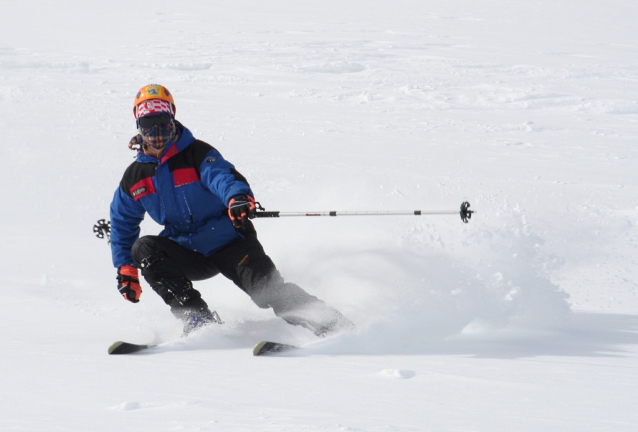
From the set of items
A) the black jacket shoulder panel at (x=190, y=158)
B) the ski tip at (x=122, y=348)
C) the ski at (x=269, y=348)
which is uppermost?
the black jacket shoulder panel at (x=190, y=158)

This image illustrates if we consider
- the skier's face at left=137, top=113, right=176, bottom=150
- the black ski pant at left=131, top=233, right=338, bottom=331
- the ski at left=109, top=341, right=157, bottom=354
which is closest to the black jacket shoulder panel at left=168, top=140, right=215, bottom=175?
the skier's face at left=137, top=113, right=176, bottom=150

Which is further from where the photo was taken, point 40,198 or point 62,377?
point 40,198

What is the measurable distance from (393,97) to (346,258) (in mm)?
8589

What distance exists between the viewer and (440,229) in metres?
6.89

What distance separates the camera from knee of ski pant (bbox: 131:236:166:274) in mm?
4617

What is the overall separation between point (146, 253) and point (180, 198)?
0.41 metres

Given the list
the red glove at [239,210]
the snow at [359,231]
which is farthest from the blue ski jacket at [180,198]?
the snow at [359,231]

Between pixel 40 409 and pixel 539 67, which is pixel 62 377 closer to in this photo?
pixel 40 409

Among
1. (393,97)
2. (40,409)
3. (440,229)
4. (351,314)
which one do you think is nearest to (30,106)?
(393,97)

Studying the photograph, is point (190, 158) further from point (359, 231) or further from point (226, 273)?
point (359, 231)

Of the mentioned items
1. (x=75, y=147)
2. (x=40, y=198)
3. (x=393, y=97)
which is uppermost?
(x=393, y=97)

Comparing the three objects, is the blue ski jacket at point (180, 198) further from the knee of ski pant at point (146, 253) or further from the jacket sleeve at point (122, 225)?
the knee of ski pant at point (146, 253)

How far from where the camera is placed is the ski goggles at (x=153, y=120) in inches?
179

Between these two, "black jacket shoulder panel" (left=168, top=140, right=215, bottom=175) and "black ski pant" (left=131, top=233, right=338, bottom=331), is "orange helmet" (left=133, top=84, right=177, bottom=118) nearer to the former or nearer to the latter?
"black jacket shoulder panel" (left=168, top=140, right=215, bottom=175)
